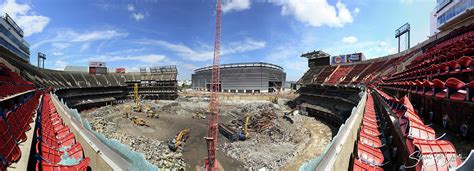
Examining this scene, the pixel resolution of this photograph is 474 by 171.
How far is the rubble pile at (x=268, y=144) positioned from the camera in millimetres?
22891

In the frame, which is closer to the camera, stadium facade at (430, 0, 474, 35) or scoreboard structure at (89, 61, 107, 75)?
stadium facade at (430, 0, 474, 35)

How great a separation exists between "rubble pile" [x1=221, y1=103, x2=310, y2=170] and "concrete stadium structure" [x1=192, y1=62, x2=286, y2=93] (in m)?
51.7

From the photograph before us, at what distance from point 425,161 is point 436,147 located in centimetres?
93

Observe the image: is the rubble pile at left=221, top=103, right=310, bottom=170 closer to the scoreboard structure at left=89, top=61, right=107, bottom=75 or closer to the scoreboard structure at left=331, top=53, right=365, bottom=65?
the scoreboard structure at left=331, top=53, right=365, bottom=65

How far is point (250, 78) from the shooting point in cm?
9281

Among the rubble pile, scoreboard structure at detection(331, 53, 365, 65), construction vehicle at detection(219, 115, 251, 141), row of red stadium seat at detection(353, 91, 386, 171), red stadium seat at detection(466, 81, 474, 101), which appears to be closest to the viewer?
red stadium seat at detection(466, 81, 474, 101)

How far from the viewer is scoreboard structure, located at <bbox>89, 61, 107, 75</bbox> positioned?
7782 cm

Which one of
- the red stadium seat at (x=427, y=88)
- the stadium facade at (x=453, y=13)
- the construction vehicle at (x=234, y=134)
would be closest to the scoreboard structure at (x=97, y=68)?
the construction vehicle at (x=234, y=134)

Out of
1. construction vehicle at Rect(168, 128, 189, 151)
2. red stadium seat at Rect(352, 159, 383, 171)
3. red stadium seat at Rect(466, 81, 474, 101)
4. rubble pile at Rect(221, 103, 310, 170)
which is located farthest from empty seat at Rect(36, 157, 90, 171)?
construction vehicle at Rect(168, 128, 189, 151)

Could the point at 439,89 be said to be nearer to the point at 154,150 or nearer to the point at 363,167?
the point at 363,167

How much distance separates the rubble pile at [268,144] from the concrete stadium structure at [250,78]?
51653 mm

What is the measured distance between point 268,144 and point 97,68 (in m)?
75.6

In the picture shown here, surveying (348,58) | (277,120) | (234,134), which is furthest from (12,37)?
(348,58)

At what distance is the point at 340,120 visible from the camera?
3262cm
